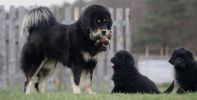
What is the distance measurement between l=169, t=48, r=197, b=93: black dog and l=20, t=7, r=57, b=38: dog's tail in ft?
8.79

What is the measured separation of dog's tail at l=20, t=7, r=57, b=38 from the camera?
10500mm

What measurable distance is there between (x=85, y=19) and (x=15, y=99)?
7.19ft

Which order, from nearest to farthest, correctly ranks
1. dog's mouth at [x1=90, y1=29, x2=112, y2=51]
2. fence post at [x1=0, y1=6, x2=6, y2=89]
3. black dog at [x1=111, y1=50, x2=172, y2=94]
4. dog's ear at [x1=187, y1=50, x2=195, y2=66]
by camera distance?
dog's mouth at [x1=90, y1=29, x2=112, y2=51], dog's ear at [x1=187, y1=50, x2=195, y2=66], black dog at [x1=111, y1=50, x2=172, y2=94], fence post at [x1=0, y1=6, x2=6, y2=89]

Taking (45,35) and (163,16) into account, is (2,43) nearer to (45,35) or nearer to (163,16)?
(45,35)

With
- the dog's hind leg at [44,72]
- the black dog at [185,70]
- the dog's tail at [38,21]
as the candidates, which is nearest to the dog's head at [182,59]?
the black dog at [185,70]

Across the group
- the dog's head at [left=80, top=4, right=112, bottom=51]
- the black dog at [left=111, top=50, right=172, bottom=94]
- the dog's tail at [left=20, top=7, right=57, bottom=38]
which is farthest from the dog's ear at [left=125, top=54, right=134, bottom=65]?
the dog's tail at [left=20, top=7, right=57, bottom=38]

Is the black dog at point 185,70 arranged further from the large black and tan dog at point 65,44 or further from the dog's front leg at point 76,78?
the dog's front leg at point 76,78

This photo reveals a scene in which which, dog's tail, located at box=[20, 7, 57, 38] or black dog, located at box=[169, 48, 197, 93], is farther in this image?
dog's tail, located at box=[20, 7, 57, 38]

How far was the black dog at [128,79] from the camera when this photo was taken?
396 inches

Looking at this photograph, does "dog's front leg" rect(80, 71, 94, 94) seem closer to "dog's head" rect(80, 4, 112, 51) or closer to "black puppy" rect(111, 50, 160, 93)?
"black puppy" rect(111, 50, 160, 93)

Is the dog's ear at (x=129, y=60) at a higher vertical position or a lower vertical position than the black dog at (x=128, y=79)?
higher

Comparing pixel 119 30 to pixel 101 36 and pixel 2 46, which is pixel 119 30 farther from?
pixel 101 36

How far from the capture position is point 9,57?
14492 mm

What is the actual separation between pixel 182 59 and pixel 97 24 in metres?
1.75
